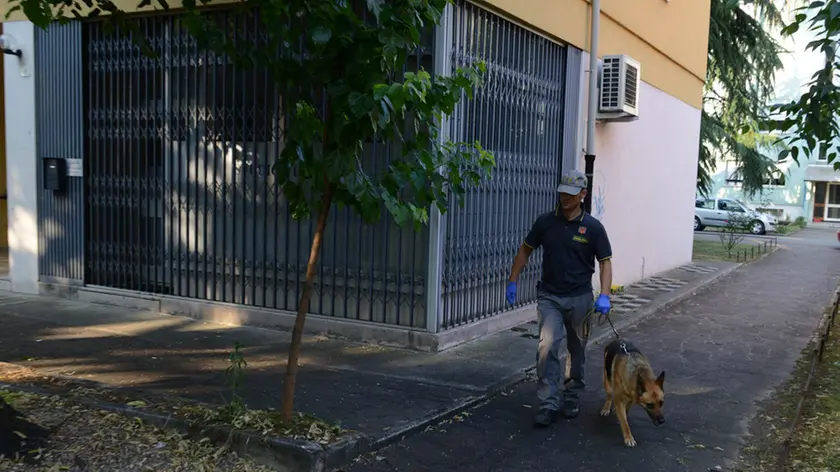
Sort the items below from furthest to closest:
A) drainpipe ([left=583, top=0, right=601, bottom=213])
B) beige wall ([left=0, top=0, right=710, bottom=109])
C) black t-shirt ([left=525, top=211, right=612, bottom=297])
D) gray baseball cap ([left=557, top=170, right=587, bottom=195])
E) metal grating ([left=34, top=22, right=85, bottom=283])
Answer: drainpipe ([left=583, top=0, right=601, bottom=213]) → metal grating ([left=34, top=22, right=85, bottom=283]) → beige wall ([left=0, top=0, right=710, bottom=109]) → black t-shirt ([left=525, top=211, right=612, bottom=297]) → gray baseball cap ([left=557, top=170, right=587, bottom=195])

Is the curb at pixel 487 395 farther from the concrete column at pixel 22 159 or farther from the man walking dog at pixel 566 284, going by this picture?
the concrete column at pixel 22 159

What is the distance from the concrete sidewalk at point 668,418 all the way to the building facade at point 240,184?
Result: 1.77 metres

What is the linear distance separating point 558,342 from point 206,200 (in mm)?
5072

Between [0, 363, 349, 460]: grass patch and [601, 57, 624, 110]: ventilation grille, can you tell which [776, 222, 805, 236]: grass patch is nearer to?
[601, 57, 624, 110]: ventilation grille

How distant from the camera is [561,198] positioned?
5520 millimetres

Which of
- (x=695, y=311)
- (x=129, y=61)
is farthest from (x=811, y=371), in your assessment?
(x=129, y=61)

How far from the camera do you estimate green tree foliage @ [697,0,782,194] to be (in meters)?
18.4

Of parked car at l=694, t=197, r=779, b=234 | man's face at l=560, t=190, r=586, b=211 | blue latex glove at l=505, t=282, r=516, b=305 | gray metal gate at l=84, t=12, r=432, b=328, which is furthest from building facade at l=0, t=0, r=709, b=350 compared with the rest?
parked car at l=694, t=197, r=779, b=234

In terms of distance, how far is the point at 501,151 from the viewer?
8.43m

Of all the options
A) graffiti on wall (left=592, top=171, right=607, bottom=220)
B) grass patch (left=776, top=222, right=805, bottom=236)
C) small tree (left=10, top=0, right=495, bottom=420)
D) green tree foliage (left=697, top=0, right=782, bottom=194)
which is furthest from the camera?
grass patch (left=776, top=222, right=805, bottom=236)

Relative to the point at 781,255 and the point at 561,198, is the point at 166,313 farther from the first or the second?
the point at 781,255

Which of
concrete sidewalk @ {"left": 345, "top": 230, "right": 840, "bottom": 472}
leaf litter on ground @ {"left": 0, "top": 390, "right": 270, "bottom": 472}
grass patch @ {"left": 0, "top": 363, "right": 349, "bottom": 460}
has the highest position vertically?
grass patch @ {"left": 0, "top": 363, "right": 349, "bottom": 460}

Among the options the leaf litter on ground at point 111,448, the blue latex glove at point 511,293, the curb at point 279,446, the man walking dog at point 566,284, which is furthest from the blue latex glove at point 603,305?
the leaf litter on ground at point 111,448

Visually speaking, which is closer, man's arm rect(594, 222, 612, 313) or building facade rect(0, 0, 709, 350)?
man's arm rect(594, 222, 612, 313)
